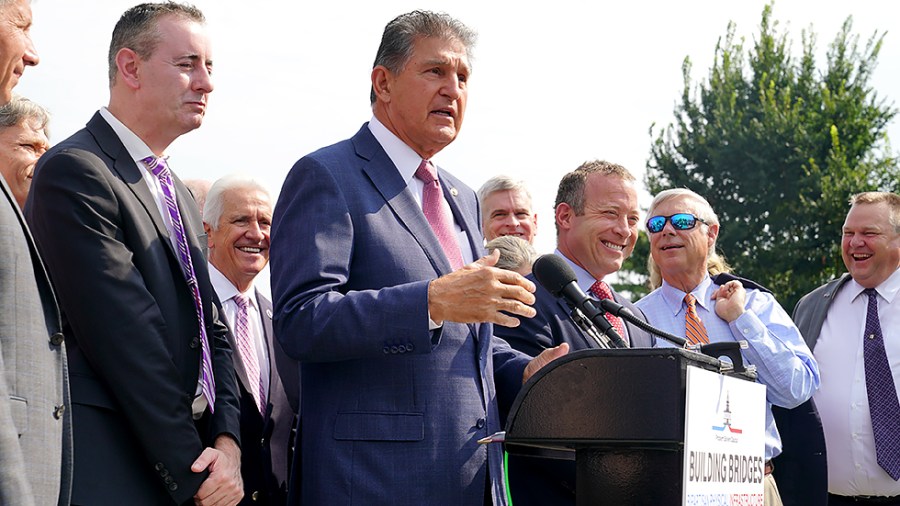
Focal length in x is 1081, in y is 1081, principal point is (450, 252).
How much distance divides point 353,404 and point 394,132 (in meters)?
1.02

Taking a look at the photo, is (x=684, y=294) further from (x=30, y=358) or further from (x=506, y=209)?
(x=30, y=358)

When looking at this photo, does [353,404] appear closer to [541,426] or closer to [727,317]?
[541,426]

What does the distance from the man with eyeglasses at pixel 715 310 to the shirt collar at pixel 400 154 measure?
7.99 feet

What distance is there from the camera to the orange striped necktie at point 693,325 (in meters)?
5.77

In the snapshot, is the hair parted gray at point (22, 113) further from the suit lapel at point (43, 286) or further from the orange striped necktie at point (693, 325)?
the orange striped necktie at point (693, 325)

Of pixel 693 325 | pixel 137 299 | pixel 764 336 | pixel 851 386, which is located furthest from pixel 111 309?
pixel 851 386

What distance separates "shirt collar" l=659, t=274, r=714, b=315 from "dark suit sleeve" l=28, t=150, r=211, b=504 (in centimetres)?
324

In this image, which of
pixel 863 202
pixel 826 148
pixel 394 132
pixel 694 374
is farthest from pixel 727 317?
pixel 826 148

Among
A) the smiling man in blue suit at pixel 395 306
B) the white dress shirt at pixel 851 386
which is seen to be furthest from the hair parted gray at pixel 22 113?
the white dress shirt at pixel 851 386

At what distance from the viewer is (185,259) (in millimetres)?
3846

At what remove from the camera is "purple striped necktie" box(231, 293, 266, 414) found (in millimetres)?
4582

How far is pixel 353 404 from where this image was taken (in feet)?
11.2

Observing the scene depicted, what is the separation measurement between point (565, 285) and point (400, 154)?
86 cm

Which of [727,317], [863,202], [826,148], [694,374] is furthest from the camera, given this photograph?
[826,148]
